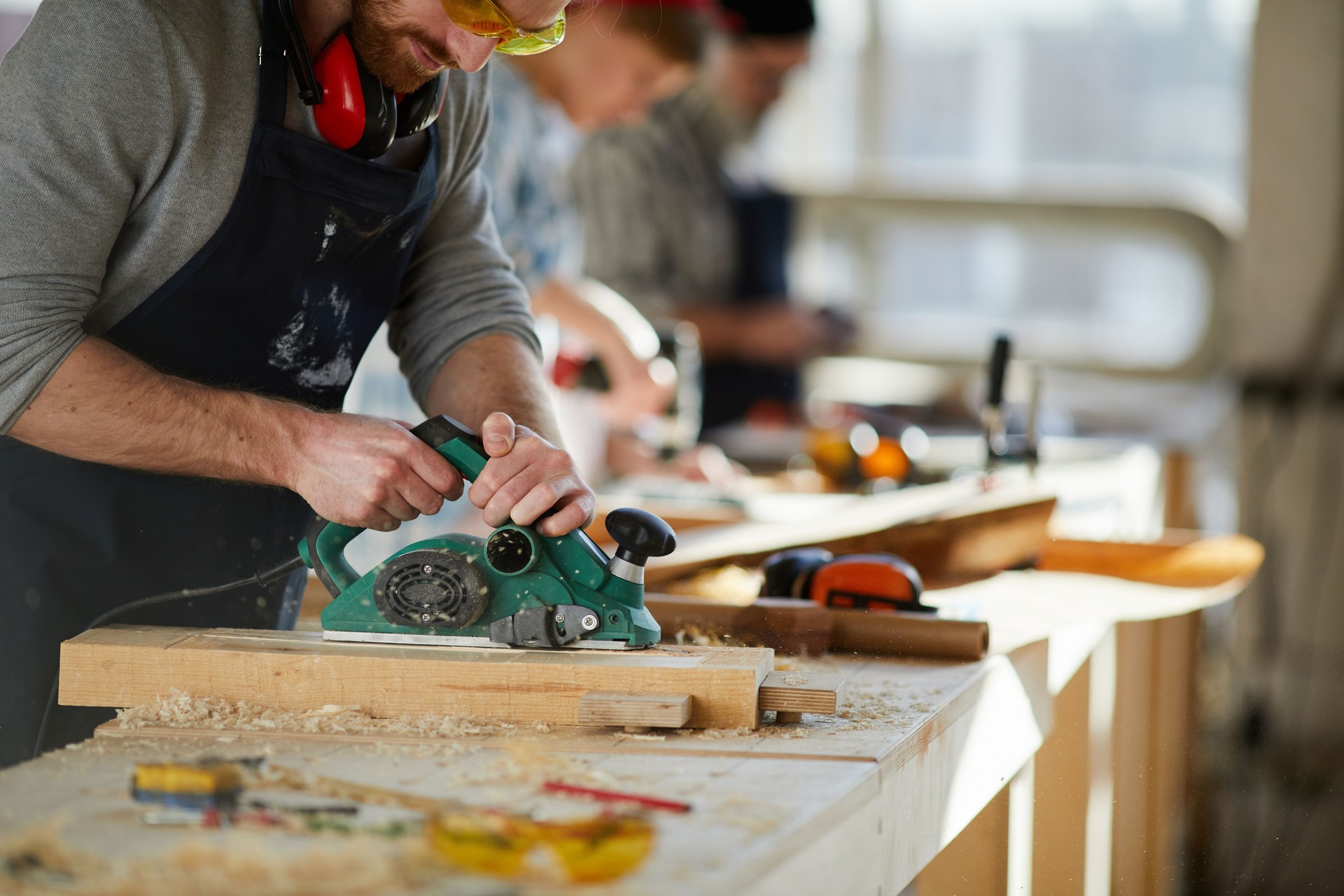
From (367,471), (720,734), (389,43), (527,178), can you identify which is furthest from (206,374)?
(527,178)

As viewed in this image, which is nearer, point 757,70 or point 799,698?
point 799,698

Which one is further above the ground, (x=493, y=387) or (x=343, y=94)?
(x=343, y=94)

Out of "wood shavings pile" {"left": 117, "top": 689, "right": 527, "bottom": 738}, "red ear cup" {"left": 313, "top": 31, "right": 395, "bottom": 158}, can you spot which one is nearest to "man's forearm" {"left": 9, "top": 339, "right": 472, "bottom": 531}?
"wood shavings pile" {"left": 117, "top": 689, "right": 527, "bottom": 738}

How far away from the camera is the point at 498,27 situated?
1.51 metres

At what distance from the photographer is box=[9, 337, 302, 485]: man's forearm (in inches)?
54.9

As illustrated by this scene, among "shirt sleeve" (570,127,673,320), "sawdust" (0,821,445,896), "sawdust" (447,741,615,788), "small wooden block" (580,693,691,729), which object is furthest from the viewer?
"shirt sleeve" (570,127,673,320)

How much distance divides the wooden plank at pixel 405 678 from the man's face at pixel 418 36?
71 cm

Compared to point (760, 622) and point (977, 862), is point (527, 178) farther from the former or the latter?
point (977, 862)

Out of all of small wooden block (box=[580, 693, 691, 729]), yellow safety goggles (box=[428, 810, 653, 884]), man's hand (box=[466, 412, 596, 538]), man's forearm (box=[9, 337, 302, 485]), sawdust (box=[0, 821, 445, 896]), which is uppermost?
→ man's forearm (box=[9, 337, 302, 485])

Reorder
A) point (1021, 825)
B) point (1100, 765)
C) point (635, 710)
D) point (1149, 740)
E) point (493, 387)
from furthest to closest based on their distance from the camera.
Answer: point (1149, 740)
point (1100, 765)
point (1021, 825)
point (493, 387)
point (635, 710)

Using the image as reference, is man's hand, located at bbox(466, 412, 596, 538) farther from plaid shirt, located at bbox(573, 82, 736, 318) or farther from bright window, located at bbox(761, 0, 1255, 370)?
bright window, located at bbox(761, 0, 1255, 370)

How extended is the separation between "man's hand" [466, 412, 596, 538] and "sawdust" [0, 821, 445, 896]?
0.54 m

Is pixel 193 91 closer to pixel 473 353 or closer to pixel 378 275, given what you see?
pixel 378 275

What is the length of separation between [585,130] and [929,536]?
1818 mm
